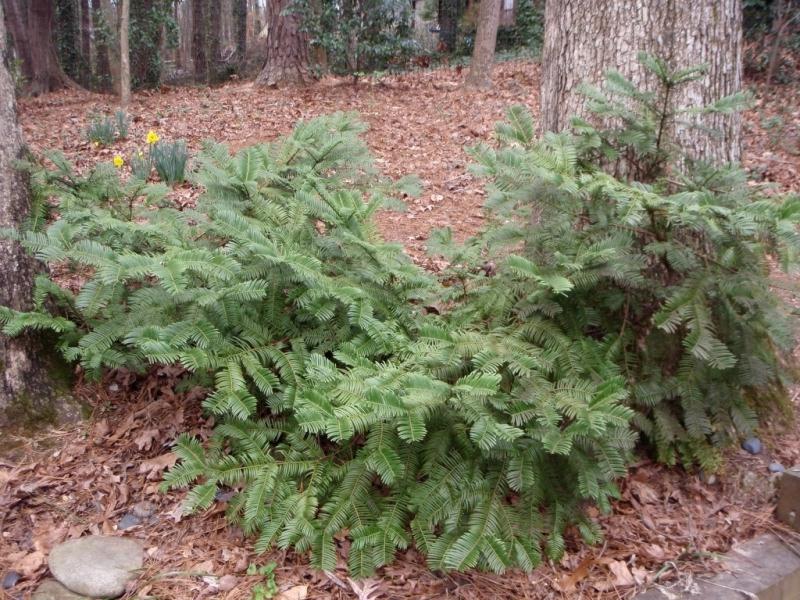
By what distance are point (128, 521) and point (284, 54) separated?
377 inches

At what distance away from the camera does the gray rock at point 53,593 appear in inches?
92.4

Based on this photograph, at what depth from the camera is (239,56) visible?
18.7m

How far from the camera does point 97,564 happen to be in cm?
243

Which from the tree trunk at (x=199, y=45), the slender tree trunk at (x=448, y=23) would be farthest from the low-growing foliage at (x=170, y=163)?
the tree trunk at (x=199, y=45)

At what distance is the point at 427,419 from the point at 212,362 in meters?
0.88

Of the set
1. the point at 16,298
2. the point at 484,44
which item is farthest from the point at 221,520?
the point at 484,44

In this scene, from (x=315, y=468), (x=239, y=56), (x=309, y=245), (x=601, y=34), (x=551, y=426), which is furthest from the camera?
(x=239, y=56)

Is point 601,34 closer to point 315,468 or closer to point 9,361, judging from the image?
point 315,468

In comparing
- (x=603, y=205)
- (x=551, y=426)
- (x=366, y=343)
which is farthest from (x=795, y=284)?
(x=366, y=343)

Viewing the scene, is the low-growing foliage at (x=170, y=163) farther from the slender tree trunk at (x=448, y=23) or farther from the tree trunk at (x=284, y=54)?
the slender tree trunk at (x=448, y=23)

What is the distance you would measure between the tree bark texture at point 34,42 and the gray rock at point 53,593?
13.4m

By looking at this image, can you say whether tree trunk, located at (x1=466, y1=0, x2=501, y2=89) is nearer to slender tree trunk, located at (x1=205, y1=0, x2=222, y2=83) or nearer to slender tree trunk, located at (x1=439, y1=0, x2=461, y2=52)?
slender tree trunk, located at (x1=439, y1=0, x2=461, y2=52)

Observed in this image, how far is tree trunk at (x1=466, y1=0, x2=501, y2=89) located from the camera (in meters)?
9.72

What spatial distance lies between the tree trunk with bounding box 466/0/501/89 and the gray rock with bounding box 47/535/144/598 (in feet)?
29.9
